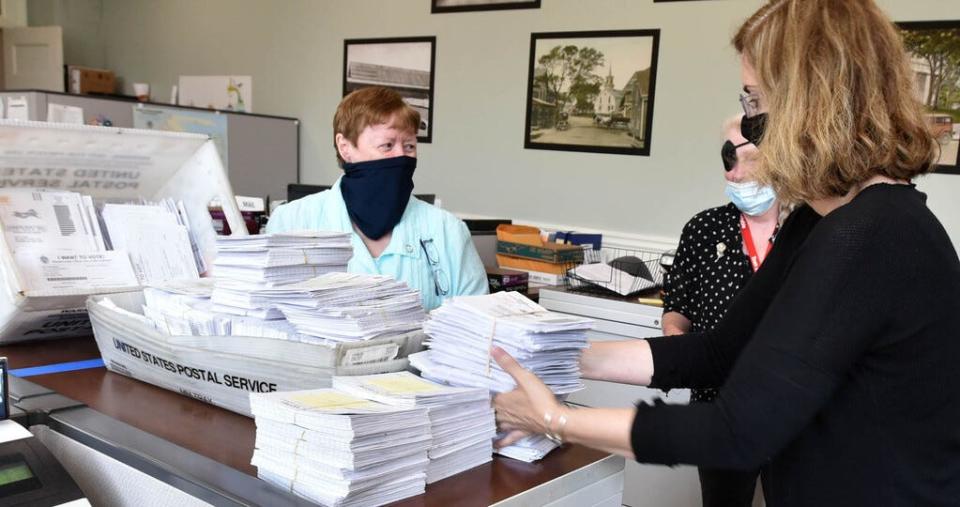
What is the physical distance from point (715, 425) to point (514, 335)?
12.0 inches

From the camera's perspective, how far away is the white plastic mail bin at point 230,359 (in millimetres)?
1151

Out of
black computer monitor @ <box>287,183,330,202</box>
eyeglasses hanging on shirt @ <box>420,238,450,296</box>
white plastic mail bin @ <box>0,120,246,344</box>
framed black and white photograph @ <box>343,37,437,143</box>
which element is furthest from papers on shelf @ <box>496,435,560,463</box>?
framed black and white photograph @ <box>343,37,437,143</box>

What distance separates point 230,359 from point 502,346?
437 mm

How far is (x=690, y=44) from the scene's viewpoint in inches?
156

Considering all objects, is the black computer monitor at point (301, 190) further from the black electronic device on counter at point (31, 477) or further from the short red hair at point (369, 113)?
the black electronic device on counter at point (31, 477)

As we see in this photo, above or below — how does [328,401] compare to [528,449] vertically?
above

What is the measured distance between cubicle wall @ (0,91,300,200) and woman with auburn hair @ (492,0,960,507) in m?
4.65

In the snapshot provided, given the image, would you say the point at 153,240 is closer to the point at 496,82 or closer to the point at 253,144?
the point at 496,82

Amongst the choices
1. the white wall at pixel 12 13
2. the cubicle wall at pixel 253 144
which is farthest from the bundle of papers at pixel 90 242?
the white wall at pixel 12 13

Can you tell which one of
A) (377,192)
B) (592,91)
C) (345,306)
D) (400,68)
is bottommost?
(345,306)

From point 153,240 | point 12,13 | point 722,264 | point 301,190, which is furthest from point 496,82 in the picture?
point 12,13

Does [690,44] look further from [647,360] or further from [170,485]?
[170,485]

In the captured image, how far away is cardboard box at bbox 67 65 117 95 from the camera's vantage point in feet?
21.7

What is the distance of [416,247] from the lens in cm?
211
